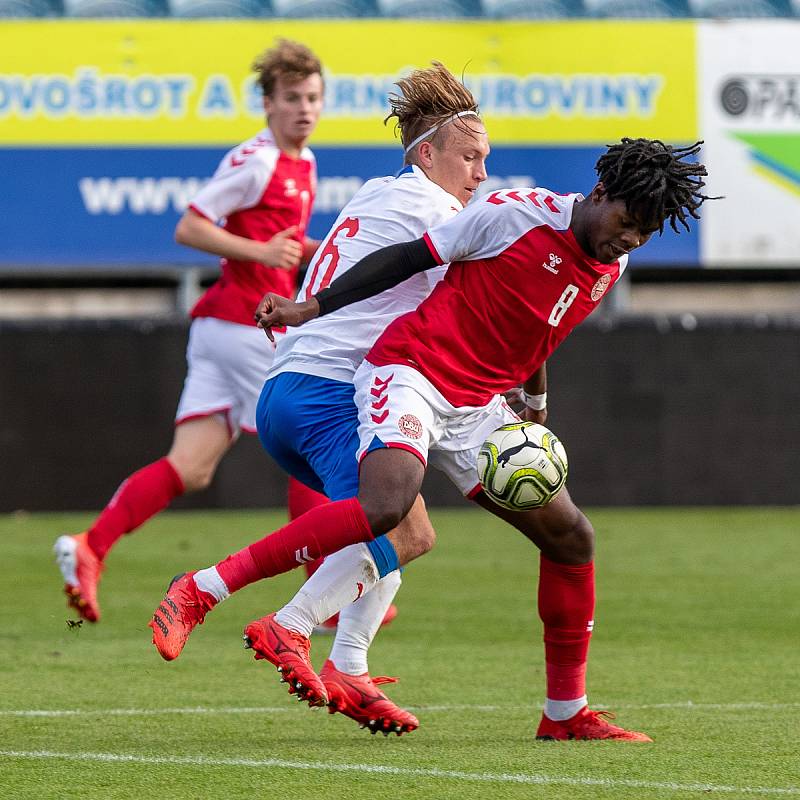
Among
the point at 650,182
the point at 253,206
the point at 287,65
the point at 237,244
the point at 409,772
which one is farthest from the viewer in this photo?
the point at 253,206

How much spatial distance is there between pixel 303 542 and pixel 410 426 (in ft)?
1.45

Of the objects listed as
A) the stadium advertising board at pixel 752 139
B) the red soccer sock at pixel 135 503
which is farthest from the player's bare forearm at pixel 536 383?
the stadium advertising board at pixel 752 139

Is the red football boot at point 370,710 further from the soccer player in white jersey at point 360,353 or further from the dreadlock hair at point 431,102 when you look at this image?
the dreadlock hair at point 431,102

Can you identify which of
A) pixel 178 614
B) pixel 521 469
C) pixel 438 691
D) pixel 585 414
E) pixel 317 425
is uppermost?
pixel 317 425

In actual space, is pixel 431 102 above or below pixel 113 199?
above

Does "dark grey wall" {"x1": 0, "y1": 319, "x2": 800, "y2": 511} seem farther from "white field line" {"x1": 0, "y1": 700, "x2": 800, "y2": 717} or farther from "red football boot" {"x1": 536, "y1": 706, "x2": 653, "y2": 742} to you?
"red football boot" {"x1": 536, "y1": 706, "x2": 653, "y2": 742}

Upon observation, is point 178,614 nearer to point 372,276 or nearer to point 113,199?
point 372,276

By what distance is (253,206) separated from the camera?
749 centimetres

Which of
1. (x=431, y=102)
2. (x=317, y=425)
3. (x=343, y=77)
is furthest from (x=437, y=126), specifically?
(x=343, y=77)

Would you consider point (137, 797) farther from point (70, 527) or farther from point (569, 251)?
point (70, 527)

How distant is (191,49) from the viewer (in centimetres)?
1402

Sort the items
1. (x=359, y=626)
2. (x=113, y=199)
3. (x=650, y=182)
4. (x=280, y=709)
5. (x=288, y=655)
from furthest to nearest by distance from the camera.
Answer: (x=113, y=199), (x=280, y=709), (x=359, y=626), (x=650, y=182), (x=288, y=655)

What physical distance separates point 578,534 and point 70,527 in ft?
25.1

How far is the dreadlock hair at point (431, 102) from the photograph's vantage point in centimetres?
512
